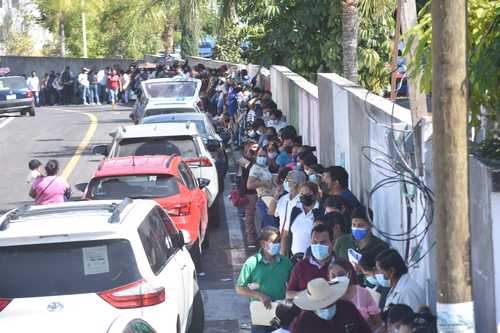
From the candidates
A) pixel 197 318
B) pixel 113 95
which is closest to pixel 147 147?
pixel 197 318

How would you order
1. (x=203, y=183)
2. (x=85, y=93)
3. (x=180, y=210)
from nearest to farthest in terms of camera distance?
1. (x=180, y=210)
2. (x=203, y=183)
3. (x=85, y=93)

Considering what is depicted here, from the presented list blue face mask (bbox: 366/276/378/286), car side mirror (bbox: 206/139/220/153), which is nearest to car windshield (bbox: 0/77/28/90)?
car side mirror (bbox: 206/139/220/153)

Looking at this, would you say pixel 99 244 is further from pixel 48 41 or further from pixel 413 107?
pixel 48 41

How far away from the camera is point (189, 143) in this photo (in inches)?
691

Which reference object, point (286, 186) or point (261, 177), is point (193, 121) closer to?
point (261, 177)

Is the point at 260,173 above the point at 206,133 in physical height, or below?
below

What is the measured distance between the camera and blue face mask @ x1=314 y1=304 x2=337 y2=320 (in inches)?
322

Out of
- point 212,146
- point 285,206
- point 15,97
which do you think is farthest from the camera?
point 15,97

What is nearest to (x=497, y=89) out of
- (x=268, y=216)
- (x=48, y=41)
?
(x=268, y=216)

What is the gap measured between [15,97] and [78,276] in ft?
112

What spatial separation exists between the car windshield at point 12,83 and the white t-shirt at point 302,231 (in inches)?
1277

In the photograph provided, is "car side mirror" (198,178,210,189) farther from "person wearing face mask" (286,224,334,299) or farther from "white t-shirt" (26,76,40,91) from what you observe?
"white t-shirt" (26,76,40,91)

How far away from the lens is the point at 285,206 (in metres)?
12.5

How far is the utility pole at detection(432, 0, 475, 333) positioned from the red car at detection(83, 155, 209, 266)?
7770 millimetres
